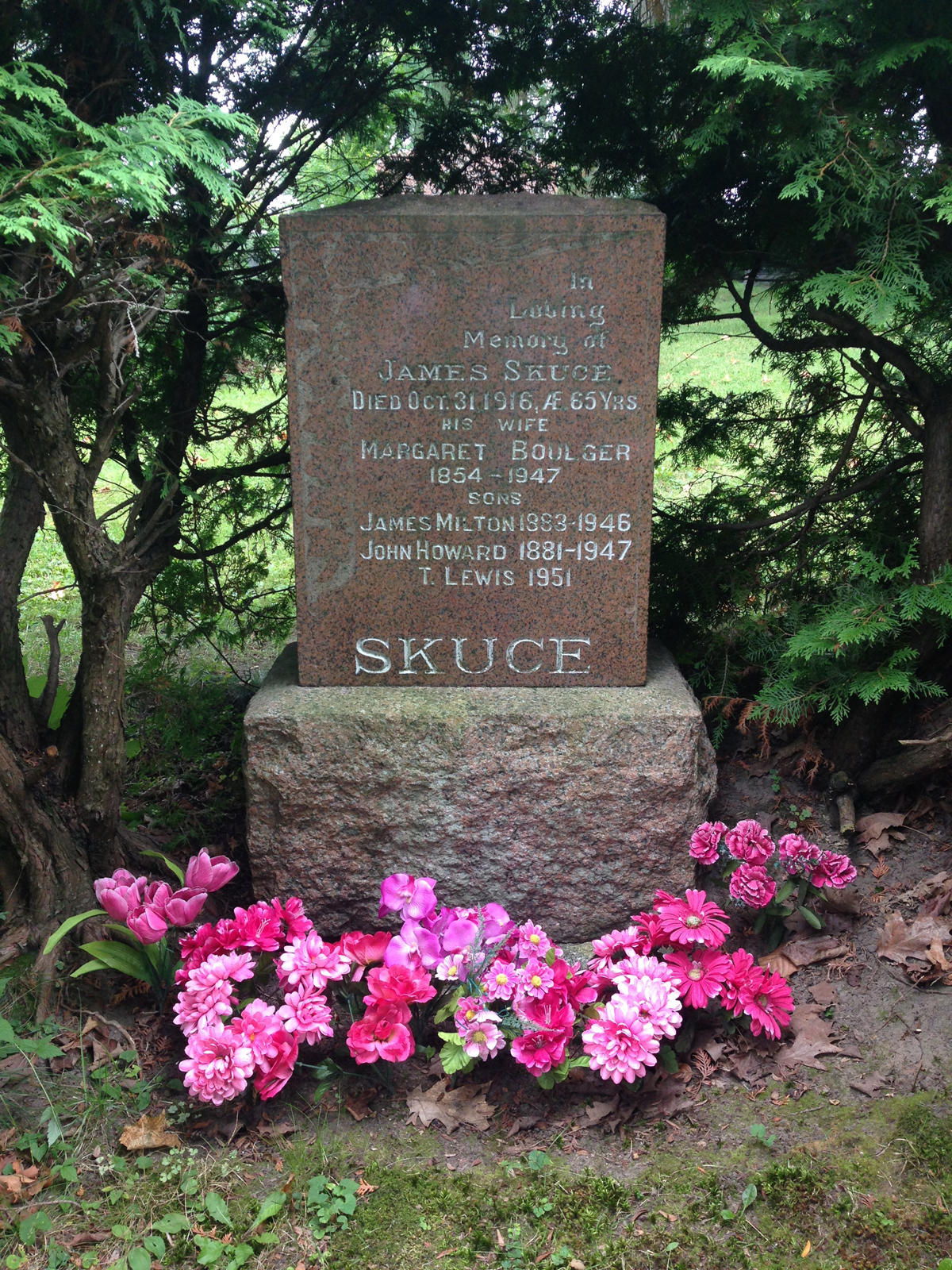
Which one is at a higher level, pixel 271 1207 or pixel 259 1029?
pixel 259 1029

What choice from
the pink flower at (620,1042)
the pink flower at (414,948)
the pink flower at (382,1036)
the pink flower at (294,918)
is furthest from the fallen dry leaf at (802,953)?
the pink flower at (294,918)

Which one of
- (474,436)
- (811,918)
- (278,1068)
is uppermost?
(474,436)

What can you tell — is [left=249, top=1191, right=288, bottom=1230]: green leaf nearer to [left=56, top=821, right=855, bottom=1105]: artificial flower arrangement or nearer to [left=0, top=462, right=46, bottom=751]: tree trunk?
[left=56, top=821, right=855, bottom=1105]: artificial flower arrangement

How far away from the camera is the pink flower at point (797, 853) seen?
3.07 meters

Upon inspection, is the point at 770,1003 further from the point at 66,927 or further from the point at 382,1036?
the point at 66,927

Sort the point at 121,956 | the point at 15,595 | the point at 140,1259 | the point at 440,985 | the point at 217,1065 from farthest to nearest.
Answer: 1. the point at 15,595
2. the point at 440,985
3. the point at 121,956
4. the point at 217,1065
5. the point at 140,1259

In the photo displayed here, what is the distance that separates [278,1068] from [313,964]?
10.3 inches

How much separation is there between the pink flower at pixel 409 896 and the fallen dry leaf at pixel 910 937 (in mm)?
1319

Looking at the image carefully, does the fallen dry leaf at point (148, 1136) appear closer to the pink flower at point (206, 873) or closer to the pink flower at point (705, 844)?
the pink flower at point (206, 873)

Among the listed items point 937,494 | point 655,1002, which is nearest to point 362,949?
point 655,1002

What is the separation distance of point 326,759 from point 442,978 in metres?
0.70

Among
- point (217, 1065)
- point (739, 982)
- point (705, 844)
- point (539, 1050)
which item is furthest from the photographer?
point (705, 844)

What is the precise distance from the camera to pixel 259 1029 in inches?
103

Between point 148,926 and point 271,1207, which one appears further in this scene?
point 148,926
